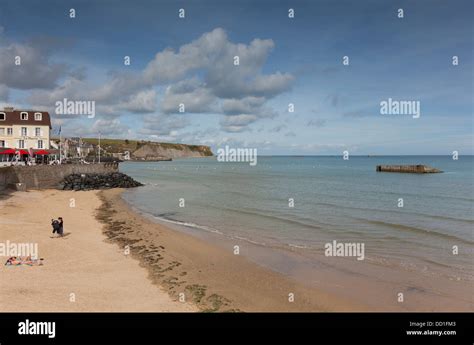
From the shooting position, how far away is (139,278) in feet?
44.2

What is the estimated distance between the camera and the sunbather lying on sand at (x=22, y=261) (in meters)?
13.8

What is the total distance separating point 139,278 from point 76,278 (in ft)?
7.68

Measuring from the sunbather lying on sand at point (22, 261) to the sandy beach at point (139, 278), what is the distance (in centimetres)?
37

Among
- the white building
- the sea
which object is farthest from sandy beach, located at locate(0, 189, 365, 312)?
the white building

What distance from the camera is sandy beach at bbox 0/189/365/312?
11023 millimetres

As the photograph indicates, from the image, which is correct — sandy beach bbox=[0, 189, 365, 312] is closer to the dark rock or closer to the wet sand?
the wet sand

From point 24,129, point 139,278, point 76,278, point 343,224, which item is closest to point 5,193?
point 24,129

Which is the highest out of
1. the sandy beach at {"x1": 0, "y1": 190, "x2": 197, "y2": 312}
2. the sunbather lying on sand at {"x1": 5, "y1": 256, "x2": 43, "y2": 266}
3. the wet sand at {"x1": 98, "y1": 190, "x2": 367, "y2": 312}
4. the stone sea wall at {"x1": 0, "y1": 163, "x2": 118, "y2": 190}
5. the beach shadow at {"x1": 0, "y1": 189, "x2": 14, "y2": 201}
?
the stone sea wall at {"x1": 0, "y1": 163, "x2": 118, "y2": 190}

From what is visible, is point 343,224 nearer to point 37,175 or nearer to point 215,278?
point 215,278

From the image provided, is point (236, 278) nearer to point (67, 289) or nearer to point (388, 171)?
point (67, 289)

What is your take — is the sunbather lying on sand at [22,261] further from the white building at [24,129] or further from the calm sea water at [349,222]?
the white building at [24,129]

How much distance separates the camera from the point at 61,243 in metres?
18.0

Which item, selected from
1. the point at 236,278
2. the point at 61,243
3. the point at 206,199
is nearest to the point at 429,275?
the point at 236,278

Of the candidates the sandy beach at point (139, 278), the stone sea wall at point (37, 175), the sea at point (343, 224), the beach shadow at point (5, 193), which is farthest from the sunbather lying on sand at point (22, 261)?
the stone sea wall at point (37, 175)
